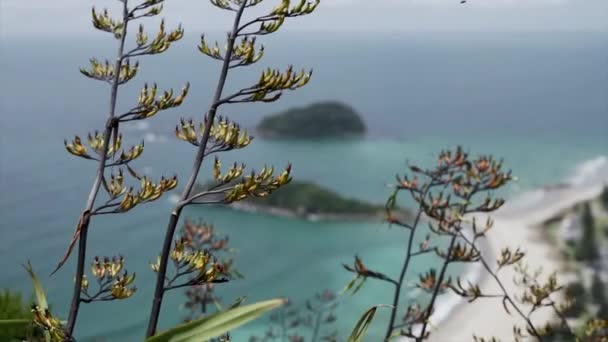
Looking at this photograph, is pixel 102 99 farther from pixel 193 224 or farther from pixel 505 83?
pixel 193 224

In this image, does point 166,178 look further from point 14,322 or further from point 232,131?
point 14,322

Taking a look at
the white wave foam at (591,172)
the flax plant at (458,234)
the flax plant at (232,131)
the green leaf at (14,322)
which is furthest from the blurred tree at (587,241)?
the green leaf at (14,322)

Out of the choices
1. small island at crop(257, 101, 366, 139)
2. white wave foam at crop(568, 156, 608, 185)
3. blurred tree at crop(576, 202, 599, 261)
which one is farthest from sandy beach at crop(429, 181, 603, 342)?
small island at crop(257, 101, 366, 139)

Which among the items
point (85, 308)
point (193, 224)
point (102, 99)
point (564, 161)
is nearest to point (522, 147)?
point (564, 161)

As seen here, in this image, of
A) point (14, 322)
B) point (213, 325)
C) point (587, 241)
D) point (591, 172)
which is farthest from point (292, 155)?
point (213, 325)

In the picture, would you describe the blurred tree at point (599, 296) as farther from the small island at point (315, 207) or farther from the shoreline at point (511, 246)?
the small island at point (315, 207)

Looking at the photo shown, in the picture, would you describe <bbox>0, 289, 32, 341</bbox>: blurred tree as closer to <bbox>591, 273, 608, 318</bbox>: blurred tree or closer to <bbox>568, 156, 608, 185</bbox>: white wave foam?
<bbox>591, 273, 608, 318</bbox>: blurred tree
